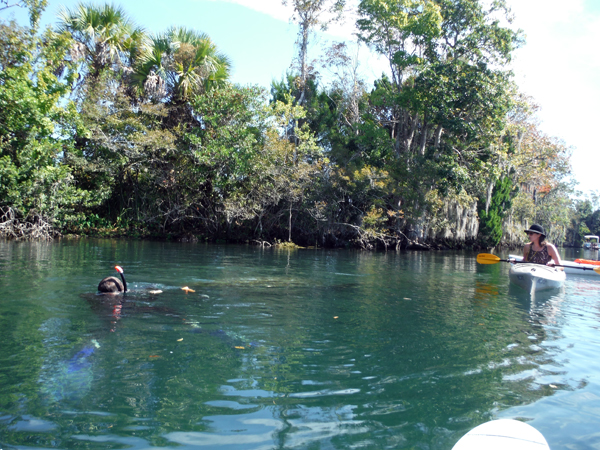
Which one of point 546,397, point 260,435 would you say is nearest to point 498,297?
point 546,397

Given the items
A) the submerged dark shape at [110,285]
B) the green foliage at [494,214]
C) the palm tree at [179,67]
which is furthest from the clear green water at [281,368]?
the green foliage at [494,214]

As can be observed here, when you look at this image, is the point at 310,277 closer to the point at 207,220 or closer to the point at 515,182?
the point at 207,220

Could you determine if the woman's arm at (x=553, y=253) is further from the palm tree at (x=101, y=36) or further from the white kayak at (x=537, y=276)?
the palm tree at (x=101, y=36)

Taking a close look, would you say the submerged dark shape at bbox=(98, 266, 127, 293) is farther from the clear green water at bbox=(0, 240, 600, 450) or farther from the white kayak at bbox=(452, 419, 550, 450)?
the white kayak at bbox=(452, 419, 550, 450)

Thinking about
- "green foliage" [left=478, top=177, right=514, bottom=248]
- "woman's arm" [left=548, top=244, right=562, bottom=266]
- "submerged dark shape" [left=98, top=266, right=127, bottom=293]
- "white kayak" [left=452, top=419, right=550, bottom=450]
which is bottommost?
"submerged dark shape" [left=98, top=266, right=127, bottom=293]

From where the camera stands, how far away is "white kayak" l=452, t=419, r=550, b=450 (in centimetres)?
198

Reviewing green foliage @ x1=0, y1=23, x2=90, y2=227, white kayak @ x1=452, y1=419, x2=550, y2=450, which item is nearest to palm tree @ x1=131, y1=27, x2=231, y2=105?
green foliage @ x1=0, y1=23, x2=90, y2=227

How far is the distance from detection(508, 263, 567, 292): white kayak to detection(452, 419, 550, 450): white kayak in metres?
8.84

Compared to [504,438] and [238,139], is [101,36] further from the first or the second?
[504,438]

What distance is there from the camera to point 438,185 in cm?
2331

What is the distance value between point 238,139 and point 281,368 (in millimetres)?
19388

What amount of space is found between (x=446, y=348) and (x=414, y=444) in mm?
2491

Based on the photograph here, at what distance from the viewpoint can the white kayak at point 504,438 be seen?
78.0 inches

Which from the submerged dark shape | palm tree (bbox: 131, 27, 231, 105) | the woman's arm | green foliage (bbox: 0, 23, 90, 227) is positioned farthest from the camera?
palm tree (bbox: 131, 27, 231, 105)
